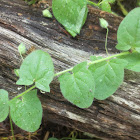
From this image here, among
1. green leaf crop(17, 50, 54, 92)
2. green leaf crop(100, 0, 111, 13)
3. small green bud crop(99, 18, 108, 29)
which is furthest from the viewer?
green leaf crop(100, 0, 111, 13)

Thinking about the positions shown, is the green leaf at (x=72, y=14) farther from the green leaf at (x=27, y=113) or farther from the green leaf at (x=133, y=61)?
the green leaf at (x=27, y=113)

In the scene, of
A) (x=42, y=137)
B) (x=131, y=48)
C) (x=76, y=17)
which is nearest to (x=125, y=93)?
(x=131, y=48)

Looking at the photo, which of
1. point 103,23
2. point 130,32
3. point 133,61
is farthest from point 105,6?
point 133,61

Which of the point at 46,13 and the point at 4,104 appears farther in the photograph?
the point at 46,13

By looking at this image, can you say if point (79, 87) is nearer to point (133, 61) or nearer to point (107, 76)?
point (107, 76)

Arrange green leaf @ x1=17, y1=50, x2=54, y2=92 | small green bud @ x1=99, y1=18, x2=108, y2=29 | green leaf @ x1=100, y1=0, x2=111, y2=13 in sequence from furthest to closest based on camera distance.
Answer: green leaf @ x1=100, y1=0, x2=111, y2=13
small green bud @ x1=99, y1=18, x2=108, y2=29
green leaf @ x1=17, y1=50, x2=54, y2=92

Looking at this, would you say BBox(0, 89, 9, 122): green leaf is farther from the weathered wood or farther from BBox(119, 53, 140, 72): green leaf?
BBox(119, 53, 140, 72): green leaf

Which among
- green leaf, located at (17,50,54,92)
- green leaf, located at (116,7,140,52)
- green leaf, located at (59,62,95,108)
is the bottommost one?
green leaf, located at (59,62,95,108)

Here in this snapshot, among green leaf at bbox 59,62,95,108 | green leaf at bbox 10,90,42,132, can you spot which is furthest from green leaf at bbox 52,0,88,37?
green leaf at bbox 10,90,42,132
